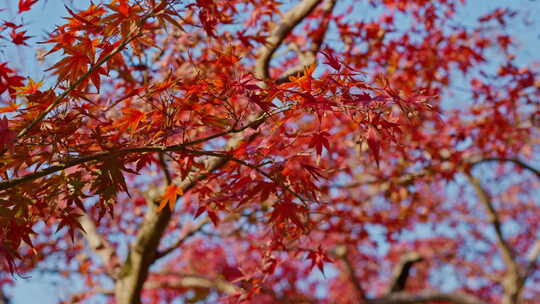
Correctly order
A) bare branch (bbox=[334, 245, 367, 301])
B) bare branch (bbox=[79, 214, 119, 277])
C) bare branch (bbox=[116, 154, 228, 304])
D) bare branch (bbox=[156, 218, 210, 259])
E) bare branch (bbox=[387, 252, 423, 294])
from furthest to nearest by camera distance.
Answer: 1. bare branch (bbox=[387, 252, 423, 294])
2. bare branch (bbox=[334, 245, 367, 301])
3. bare branch (bbox=[79, 214, 119, 277])
4. bare branch (bbox=[156, 218, 210, 259])
5. bare branch (bbox=[116, 154, 228, 304])

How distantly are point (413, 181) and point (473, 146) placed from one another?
1.92 m

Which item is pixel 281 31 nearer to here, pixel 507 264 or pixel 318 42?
pixel 318 42

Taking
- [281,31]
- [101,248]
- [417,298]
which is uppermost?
[281,31]

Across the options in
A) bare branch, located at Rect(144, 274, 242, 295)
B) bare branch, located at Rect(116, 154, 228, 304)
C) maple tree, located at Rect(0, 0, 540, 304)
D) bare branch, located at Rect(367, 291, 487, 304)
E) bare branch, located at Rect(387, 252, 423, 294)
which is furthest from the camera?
bare branch, located at Rect(387, 252, 423, 294)

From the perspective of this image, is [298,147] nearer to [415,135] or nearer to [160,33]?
[160,33]

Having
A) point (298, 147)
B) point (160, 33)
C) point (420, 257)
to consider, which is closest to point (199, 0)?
point (298, 147)

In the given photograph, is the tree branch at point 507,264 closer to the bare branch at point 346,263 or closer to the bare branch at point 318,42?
the bare branch at point 346,263

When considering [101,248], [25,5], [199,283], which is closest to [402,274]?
[199,283]

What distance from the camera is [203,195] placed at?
3.54 metres

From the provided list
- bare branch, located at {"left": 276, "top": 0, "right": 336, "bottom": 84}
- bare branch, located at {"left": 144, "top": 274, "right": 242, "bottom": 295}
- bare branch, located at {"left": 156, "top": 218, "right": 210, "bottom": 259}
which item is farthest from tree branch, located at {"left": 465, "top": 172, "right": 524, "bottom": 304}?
bare branch, located at {"left": 156, "top": 218, "right": 210, "bottom": 259}

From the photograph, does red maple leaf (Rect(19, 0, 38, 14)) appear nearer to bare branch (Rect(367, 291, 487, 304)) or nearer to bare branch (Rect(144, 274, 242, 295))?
bare branch (Rect(144, 274, 242, 295))

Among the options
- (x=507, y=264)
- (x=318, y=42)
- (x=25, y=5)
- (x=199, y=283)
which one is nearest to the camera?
(x=25, y=5)

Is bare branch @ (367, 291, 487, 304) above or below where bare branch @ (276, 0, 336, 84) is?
below

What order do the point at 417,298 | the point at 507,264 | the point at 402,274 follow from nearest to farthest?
the point at 417,298 < the point at 402,274 < the point at 507,264
